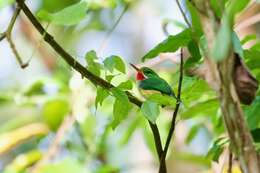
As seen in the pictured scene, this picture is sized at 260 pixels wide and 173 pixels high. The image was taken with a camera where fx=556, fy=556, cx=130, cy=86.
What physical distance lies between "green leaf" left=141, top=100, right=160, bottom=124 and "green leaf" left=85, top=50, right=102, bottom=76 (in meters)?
0.08

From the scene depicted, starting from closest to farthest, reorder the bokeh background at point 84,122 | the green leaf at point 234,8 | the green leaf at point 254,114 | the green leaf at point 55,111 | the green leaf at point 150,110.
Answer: the green leaf at point 234,8 → the green leaf at point 150,110 → the green leaf at point 254,114 → the bokeh background at point 84,122 → the green leaf at point 55,111

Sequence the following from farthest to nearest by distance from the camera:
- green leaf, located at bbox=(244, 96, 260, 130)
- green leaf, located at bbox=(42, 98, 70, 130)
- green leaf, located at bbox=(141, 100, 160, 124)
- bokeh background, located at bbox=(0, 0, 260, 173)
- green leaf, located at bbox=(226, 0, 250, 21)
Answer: green leaf, located at bbox=(42, 98, 70, 130) < bokeh background, located at bbox=(0, 0, 260, 173) < green leaf, located at bbox=(244, 96, 260, 130) < green leaf, located at bbox=(141, 100, 160, 124) < green leaf, located at bbox=(226, 0, 250, 21)

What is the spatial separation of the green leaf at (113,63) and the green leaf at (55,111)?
790 millimetres

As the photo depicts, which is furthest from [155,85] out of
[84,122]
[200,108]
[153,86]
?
[84,122]

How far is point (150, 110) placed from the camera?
1.68 feet

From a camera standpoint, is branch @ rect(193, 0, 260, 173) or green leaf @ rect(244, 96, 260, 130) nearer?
branch @ rect(193, 0, 260, 173)

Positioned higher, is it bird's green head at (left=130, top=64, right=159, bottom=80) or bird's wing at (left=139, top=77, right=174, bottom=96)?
bird's green head at (left=130, top=64, right=159, bottom=80)

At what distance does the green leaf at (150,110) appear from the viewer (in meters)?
0.51

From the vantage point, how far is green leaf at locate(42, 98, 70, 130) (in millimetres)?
1371

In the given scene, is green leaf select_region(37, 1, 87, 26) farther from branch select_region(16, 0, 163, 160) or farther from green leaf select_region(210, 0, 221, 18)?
green leaf select_region(210, 0, 221, 18)

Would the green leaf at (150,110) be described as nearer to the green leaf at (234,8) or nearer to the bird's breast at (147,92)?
the bird's breast at (147,92)

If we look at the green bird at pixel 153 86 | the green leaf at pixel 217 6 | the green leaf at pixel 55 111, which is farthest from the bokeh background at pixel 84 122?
the green leaf at pixel 217 6

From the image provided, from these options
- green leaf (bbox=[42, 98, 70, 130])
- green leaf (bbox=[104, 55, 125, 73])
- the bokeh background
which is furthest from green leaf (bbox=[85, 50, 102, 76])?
green leaf (bbox=[42, 98, 70, 130])

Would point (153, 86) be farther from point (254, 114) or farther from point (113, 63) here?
point (254, 114)
